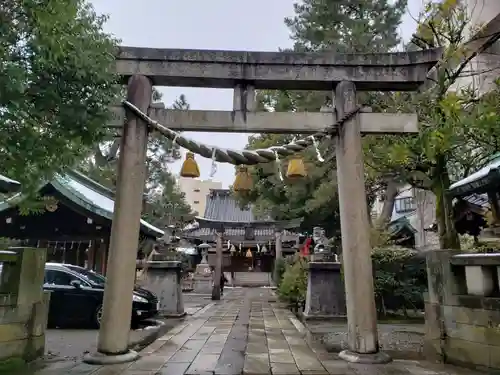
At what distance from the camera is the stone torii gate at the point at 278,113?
645 cm

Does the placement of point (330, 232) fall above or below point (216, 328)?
above

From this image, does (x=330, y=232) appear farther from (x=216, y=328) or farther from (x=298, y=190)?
(x=216, y=328)

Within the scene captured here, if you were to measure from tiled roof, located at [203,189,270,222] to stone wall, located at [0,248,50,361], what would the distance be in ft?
103

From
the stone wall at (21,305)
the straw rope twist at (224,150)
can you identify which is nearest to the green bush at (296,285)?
the straw rope twist at (224,150)

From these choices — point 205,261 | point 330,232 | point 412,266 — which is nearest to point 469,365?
point 412,266

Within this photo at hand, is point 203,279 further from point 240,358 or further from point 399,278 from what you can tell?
point 240,358

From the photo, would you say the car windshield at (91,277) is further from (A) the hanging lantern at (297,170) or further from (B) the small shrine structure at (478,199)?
(B) the small shrine structure at (478,199)

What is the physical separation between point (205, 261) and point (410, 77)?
79.5 ft

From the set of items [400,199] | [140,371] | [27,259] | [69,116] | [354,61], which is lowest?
[140,371]

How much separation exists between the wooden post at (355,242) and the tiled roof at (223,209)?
31.1 m

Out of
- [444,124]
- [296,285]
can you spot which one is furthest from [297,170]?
[296,285]

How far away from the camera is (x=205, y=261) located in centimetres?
2936

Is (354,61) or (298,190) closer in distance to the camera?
(354,61)

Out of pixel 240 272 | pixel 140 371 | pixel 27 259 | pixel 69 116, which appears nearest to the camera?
pixel 69 116
